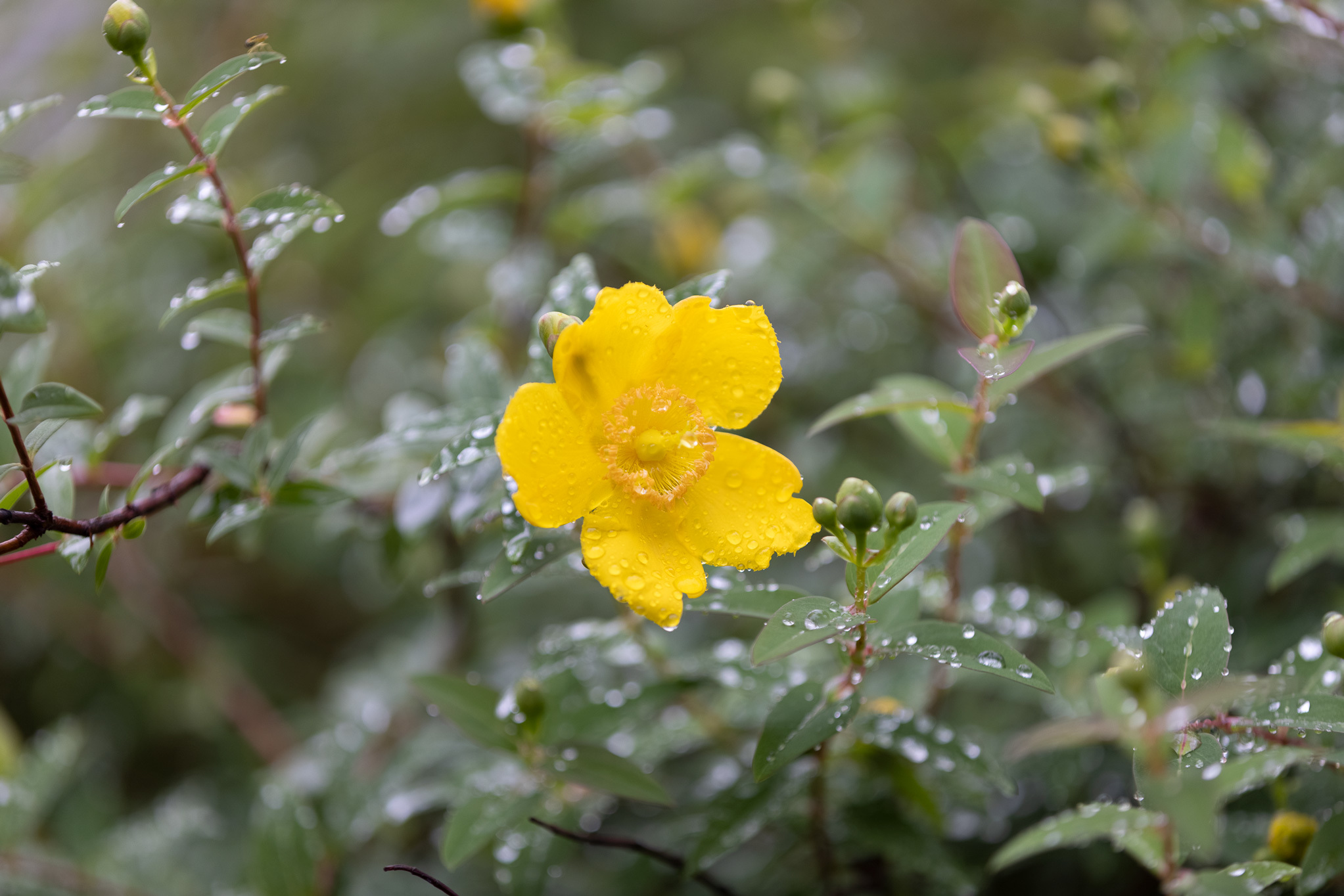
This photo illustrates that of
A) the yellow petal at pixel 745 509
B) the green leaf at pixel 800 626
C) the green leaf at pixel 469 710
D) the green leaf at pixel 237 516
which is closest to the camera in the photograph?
the green leaf at pixel 800 626

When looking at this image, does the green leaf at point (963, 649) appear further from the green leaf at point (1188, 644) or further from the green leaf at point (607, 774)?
the green leaf at point (607, 774)

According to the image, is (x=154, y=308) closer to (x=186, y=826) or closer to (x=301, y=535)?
(x=301, y=535)

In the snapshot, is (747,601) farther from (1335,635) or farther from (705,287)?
(1335,635)

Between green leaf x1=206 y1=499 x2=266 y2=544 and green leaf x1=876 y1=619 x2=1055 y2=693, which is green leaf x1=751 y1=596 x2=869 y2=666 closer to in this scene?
green leaf x1=876 y1=619 x2=1055 y2=693

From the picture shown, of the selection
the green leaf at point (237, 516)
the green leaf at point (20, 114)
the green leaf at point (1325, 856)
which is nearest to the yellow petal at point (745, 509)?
the green leaf at point (237, 516)

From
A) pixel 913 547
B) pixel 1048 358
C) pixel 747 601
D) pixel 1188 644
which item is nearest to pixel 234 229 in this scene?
pixel 747 601

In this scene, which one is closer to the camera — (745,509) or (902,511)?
(902,511)
